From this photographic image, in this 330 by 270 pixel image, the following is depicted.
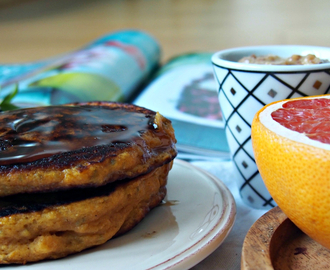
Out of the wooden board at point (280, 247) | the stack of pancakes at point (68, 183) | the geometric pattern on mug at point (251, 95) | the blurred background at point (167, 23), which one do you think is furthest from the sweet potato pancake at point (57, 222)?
the blurred background at point (167, 23)

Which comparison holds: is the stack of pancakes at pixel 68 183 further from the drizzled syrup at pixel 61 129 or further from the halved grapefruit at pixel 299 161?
the halved grapefruit at pixel 299 161

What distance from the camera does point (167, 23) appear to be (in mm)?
4750

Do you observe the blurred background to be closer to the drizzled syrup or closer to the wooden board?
the drizzled syrup

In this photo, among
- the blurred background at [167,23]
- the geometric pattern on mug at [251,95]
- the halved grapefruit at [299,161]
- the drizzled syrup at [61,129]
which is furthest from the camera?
the blurred background at [167,23]

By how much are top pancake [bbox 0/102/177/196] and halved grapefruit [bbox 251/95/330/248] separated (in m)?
0.21

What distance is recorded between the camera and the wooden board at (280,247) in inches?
21.5

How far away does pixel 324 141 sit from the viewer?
1.73ft

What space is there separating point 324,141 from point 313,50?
1.65 feet

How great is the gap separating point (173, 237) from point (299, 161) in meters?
0.26

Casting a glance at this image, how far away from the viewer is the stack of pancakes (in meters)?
0.59

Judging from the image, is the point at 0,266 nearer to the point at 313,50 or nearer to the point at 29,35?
the point at 313,50

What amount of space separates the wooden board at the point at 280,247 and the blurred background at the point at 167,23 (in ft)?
9.19

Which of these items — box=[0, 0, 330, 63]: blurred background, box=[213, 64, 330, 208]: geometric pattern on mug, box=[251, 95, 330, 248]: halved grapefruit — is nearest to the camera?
box=[251, 95, 330, 248]: halved grapefruit

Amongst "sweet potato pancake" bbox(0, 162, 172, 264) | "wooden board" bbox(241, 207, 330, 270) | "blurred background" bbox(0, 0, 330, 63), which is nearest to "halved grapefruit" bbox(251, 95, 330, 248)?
"wooden board" bbox(241, 207, 330, 270)
